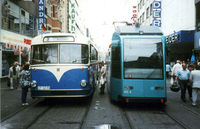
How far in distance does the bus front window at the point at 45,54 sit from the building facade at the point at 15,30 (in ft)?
37.8

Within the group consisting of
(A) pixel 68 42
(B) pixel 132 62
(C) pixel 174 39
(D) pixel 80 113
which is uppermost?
(C) pixel 174 39

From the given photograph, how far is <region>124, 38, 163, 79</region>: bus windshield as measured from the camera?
30.4 feet

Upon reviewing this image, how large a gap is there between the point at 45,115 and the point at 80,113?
3.81ft

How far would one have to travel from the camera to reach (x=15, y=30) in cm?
2386

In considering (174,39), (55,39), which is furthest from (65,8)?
(55,39)

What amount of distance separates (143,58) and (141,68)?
0.38 m

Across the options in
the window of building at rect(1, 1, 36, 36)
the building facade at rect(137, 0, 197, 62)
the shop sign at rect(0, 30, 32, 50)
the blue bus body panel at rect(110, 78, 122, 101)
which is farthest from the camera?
the building facade at rect(137, 0, 197, 62)

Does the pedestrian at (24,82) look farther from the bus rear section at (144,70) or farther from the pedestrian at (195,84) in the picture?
the pedestrian at (195,84)

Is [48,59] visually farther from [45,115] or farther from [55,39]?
[45,115]

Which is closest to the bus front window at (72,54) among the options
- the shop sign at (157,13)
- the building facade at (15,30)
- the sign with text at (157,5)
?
the building facade at (15,30)

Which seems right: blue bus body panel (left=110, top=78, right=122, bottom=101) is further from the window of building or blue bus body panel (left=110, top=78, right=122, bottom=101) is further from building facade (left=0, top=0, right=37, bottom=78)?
the window of building

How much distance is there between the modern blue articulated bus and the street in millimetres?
607

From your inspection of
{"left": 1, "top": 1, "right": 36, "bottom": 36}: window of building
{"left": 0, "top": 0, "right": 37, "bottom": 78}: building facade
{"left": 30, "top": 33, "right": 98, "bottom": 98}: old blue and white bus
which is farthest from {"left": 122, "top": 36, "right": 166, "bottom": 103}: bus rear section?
{"left": 1, "top": 1, "right": 36, "bottom": 36}: window of building

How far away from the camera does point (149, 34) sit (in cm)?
993
